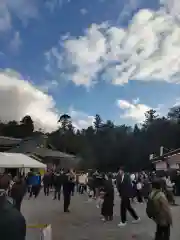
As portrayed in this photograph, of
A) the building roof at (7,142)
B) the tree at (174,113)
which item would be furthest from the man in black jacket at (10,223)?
the tree at (174,113)

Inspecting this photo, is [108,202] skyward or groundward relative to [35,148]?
groundward

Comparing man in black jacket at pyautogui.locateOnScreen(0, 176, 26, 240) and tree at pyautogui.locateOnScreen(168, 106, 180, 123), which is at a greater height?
tree at pyautogui.locateOnScreen(168, 106, 180, 123)

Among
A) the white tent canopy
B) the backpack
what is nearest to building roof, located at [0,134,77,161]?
the white tent canopy

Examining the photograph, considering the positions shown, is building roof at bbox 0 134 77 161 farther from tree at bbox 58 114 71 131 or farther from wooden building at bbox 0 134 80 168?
tree at bbox 58 114 71 131

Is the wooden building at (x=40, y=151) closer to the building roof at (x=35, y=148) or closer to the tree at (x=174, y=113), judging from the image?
the building roof at (x=35, y=148)

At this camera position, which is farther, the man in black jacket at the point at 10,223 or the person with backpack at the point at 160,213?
the person with backpack at the point at 160,213

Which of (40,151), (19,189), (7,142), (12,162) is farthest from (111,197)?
(7,142)

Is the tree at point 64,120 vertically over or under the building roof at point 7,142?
over

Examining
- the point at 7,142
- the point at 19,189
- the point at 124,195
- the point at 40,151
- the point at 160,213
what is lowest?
the point at 160,213

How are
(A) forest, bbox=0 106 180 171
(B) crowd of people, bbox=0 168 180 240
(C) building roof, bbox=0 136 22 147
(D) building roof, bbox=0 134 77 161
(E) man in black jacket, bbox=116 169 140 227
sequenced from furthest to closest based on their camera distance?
(A) forest, bbox=0 106 180 171, (C) building roof, bbox=0 136 22 147, (D) building roof, bbox=0 134 77 161, (E) man in black jacket, bbox=116 169 140 227, (B) crowd of people, bbox=0 168 180 240

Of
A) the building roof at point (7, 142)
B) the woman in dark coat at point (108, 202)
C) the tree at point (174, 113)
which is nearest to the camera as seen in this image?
the woman in dark coat at point (108, 202)

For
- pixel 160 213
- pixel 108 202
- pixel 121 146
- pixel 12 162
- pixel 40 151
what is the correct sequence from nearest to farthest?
pixel 160 213 → pixel 108 202 → pixel 12 162 → pixel 40 151 → pixel 121 146

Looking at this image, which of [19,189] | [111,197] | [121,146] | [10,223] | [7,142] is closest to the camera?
[10,223]

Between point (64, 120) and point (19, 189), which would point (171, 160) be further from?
point (64, 120)
